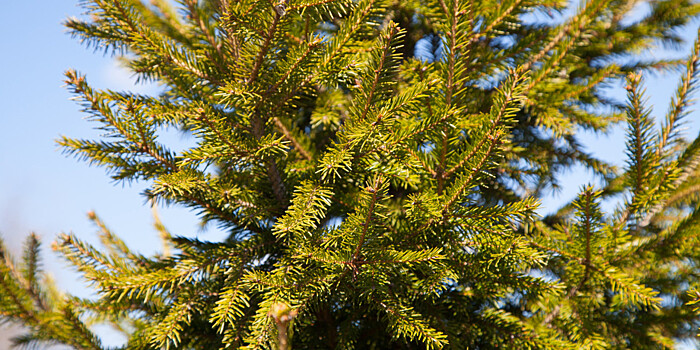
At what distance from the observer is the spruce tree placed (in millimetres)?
750

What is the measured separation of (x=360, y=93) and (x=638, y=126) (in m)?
0.58

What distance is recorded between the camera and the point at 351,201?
929 mm

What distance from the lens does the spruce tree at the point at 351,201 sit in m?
0.75

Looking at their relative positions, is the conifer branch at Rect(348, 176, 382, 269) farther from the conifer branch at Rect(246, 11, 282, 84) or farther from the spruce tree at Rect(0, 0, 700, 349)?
the conifer branch at Rect(246, 11, 282, 84)

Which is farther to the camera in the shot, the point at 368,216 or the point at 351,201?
the point at 351,201

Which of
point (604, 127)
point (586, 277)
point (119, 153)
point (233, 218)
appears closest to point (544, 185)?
point (604, 127)

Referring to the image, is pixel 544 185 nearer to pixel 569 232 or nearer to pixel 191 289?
pixel 569 232

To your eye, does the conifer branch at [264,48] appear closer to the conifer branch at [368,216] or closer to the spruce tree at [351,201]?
the spruce tree at [351,201]

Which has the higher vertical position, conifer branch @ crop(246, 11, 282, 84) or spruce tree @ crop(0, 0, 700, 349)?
conifer branch @ crop(246, 11, 282, 84)

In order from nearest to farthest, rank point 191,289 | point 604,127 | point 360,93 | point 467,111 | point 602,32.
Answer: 1. point 360,93
2. point 191,289
3. point 467,111
4. point 604,127
5. point 602,32

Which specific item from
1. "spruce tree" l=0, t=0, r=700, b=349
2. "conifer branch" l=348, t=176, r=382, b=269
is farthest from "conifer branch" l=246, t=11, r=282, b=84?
"conifer branch" l=348, t=176, r=382, b=269

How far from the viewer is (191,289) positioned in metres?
0.89

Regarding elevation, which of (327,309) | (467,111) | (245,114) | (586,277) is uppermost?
(245,114)

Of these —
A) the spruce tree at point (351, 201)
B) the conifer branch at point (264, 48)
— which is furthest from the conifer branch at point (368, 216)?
the conifer branch at point (264, 48)
